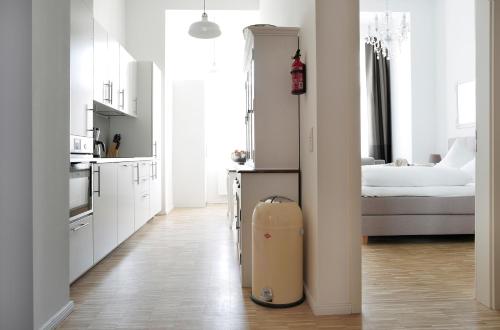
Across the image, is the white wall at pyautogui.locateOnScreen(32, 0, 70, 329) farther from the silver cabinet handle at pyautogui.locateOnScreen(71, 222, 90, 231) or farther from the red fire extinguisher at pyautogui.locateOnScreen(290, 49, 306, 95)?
the red fire extinguisher at pyautogui.locateOnScreen(290, 49, 306, 95)

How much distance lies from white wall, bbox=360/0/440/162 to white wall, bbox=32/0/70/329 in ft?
20.0

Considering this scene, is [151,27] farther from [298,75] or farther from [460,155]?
[460,155]

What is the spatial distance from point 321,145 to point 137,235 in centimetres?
307

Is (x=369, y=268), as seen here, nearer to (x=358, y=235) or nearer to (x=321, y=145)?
(x=358, y=235)

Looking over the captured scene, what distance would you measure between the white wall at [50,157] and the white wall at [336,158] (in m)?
1.45

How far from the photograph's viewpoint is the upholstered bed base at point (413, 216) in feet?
12.5

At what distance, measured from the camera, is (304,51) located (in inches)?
101

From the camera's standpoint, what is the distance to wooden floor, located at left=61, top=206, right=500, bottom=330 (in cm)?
209

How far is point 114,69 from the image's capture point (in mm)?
4168

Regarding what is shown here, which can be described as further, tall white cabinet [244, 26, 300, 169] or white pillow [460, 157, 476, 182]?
white pillow [460, 157, 476, 182]

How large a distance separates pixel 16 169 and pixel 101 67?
2084 millimetres

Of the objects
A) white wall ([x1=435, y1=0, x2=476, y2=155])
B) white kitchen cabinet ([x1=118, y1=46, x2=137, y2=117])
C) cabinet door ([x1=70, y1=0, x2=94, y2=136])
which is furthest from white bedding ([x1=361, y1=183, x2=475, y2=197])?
white kitchen cabinet ([x1=118, y1=46, x2=137, y2=117])

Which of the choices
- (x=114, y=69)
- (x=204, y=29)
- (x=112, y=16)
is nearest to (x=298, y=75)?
(x=114, y=69)

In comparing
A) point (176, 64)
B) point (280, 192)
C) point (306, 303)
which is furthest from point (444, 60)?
point (306, 303)
